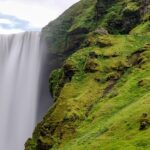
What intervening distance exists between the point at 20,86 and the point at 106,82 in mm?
65327

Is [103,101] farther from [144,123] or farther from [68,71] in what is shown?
[144,123]

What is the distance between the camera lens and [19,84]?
4018 inches

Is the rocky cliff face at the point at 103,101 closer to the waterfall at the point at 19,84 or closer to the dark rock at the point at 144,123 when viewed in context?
the dark rock at the point at 144,123

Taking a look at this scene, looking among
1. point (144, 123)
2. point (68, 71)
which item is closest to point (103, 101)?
point (68, 71)

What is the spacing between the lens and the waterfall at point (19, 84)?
316 feet

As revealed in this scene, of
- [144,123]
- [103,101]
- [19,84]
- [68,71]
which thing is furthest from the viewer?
[19,84]

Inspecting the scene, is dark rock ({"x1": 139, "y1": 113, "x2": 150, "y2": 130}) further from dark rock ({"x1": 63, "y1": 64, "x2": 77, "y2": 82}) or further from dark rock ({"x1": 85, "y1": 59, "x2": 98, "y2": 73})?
dark rock ({"x1": 63, "y1": 64, "x2": 77, "y2": 82})

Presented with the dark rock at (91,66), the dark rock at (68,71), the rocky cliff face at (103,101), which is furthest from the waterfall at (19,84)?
the dark rock at (91,66)

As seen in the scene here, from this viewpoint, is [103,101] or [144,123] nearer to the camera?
[144,123]

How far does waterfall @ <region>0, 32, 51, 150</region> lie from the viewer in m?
96.4

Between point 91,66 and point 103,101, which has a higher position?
point 91,66

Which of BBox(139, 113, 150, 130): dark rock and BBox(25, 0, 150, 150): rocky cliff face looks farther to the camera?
BBox(25, 0, 150, 150): rocky cliff face

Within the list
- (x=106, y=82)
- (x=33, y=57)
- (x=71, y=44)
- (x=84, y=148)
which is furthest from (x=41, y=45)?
(x=84, y=148)

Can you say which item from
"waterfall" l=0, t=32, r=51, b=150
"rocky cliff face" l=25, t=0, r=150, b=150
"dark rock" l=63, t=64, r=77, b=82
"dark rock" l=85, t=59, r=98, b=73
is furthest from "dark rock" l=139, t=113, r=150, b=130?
"waterfall" l=0, t=32, r=51, b=150
